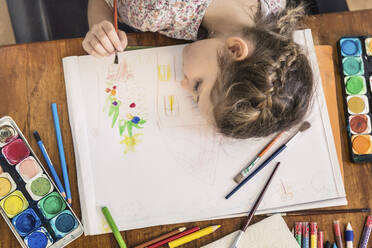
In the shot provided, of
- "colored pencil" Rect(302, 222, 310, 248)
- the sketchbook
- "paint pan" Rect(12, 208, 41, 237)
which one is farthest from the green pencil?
"colored pencil" Rect(302, 222, 310, 248)

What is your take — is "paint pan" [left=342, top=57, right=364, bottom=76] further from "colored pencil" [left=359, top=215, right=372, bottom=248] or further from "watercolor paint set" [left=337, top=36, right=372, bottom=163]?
"colored pencil" [left=359, top=215, right=372, bottom=248]

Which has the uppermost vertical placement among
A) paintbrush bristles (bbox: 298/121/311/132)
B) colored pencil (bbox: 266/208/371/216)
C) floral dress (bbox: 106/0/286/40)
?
floral dress (bbox: 106/0/286/40)

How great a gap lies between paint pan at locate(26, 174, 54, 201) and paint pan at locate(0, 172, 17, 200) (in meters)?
0.03

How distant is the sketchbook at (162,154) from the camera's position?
26.5 inches

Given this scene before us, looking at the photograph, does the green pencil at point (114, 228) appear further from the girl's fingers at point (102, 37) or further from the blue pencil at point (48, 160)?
the girl's fingers at point (102, 37)

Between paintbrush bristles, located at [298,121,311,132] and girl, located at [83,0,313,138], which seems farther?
paintbrush bristles, located at [298,121,311,132]

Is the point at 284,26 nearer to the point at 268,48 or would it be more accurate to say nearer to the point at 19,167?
the point at 268,48

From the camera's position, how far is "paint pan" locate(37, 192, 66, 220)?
0.64 metres

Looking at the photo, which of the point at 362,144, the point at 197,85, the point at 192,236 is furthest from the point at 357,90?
the point at 192,236

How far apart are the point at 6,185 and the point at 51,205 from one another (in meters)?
0.09

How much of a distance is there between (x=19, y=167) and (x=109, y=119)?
0.19 m

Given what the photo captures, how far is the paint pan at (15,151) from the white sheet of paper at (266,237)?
1.28 feet

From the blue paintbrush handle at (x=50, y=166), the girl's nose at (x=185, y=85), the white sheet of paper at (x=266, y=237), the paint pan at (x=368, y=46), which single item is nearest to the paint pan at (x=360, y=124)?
the paint pan at (x=368, y=46)

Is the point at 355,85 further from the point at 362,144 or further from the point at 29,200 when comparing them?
the point at 29,200
